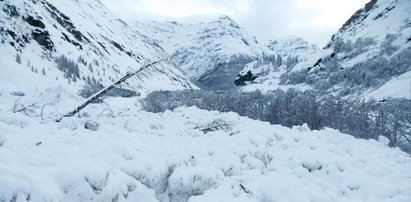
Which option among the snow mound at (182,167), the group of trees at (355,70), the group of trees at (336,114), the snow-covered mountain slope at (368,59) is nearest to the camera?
the snow mound at (182,167)

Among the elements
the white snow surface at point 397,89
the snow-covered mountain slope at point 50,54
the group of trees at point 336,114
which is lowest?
the snow-covered mountain slope at point 50,54

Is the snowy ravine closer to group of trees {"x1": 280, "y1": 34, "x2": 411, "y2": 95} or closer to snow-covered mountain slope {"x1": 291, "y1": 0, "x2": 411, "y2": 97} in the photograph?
snow-covered mountain slope {"x1": 291, "y1": 0, "x2": 411, "y2": 97}

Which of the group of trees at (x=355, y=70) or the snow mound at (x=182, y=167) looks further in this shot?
the group of trees at (x=355, y=70)

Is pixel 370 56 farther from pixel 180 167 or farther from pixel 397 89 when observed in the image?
pixel 180 167

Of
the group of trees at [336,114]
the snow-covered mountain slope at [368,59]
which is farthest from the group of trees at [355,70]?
the group of trees at [336,114]

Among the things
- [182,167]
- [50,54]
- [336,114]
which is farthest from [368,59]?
[182,167]

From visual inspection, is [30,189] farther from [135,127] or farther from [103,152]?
[135,127]

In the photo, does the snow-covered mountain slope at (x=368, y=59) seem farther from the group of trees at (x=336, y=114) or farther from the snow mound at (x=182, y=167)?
the snow mound at (x=182, y=167)

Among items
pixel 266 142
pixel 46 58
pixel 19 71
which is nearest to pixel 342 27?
pixel 46 58
